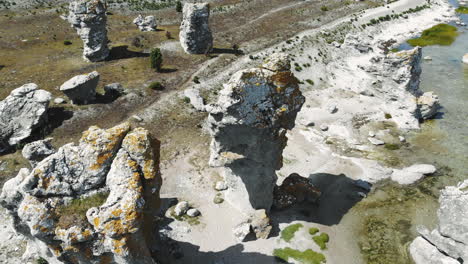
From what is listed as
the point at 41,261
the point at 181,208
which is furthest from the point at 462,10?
the point at 41,261

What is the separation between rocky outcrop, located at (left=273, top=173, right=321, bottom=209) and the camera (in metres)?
36.8

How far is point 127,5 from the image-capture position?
9506cm

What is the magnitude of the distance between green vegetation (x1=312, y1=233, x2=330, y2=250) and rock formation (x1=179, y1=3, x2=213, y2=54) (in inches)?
1840

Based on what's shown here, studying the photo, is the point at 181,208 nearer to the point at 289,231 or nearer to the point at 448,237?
the point at 289,231

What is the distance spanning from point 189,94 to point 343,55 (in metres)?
38.1

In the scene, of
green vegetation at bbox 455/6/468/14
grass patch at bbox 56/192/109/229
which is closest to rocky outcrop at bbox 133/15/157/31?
grass patch at bbox 56/192/109/229

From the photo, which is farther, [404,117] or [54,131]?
[404,117]

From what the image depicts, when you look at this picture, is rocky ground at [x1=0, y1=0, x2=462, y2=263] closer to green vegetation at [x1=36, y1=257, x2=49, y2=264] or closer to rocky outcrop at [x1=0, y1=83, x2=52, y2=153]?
rocky outcrop at [x1=0, y1=83, x2=52, y2=153]

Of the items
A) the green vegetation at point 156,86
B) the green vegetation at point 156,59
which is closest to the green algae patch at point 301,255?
the green vegetation at point 156,86

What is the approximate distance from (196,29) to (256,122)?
4305 cm

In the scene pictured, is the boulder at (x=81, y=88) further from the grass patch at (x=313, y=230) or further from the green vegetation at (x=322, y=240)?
the green vegetation at (x=322, y=240)

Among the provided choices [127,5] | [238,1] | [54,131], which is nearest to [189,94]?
[54,131]

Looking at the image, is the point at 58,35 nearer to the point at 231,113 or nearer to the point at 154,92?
the point at 154,92

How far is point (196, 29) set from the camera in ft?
221
